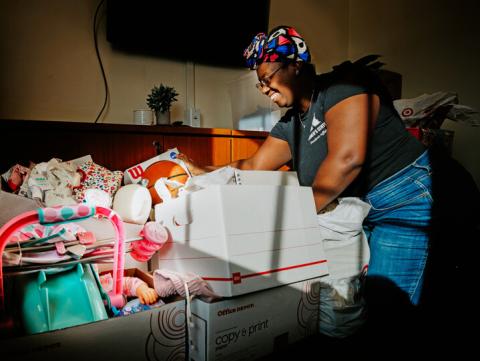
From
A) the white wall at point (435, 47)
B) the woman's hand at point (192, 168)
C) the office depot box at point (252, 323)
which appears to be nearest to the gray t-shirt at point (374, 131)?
the office depot box at point (252, 323)

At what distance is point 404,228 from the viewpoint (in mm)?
1062

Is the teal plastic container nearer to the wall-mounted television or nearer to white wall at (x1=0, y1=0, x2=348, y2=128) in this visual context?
white wall at (x1=0, y1=0, x2=348, y2=128)

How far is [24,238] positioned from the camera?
86 centimetres

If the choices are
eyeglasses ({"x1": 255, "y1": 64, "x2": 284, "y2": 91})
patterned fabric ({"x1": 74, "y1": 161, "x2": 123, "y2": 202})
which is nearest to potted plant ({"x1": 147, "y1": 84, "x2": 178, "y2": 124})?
patterned fabric ({"x1": 74, "y1": 161, "x2": 123, "y2": 202})

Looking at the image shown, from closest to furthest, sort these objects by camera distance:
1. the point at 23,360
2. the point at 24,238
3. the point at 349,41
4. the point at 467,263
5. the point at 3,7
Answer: the point at 23,360, the point at 24,238, the point at 467,263, the point at 3,7, the point at 349,41

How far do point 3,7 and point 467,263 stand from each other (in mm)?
2542

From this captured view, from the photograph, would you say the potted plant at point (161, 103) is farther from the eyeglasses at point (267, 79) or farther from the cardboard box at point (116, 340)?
the cardboard box at point (116, 340)

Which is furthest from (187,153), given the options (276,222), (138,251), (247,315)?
(247,315)

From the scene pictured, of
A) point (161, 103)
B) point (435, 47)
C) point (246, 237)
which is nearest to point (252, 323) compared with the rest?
point (246, 237)

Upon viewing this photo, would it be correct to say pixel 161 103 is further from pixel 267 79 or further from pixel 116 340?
pixel 116 340

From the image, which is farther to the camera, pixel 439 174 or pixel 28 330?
pixel 439 174

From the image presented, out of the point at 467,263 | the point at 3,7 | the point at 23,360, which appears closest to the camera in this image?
the point at 23,360

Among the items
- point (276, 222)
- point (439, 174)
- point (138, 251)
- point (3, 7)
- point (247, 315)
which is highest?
point (3, 7)

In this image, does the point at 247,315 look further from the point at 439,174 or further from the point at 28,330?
the point at 439,174
